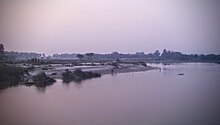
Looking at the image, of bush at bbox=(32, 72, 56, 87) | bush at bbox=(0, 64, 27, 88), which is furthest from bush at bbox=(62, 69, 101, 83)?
bush at bbox=(0, 64, 27, 88)

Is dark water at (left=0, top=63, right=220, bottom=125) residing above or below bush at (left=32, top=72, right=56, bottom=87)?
below

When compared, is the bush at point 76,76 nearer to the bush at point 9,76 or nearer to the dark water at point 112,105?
the dark water at point 112,105

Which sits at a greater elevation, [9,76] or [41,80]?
[9,76]

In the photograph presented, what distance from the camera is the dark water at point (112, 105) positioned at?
194 inches

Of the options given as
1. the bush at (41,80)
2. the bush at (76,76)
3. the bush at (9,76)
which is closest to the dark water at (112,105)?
the bush at (41,80)

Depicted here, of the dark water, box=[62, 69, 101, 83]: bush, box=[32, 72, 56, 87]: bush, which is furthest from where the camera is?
box=[62, 69, 101, 83]: bush

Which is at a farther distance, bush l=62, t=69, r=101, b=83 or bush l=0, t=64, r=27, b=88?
bush l=62, t=69, r=101, b=83

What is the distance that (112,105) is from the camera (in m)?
5.87

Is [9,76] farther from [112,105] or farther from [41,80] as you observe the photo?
[112,105]

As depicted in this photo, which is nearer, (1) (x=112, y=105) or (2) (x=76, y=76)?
(1) (x=112, y=105)

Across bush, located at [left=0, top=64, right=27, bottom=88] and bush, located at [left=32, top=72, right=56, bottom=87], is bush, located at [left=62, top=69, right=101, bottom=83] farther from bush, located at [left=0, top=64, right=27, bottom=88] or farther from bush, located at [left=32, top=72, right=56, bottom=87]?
bush, located at [left=0, top=64, right=27, bottom=88]

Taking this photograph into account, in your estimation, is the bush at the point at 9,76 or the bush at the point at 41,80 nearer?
the bush at the point at 9,76

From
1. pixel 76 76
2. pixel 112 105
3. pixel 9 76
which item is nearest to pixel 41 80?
pixel 9 76

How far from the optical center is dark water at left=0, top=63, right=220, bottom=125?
4.92 metres
